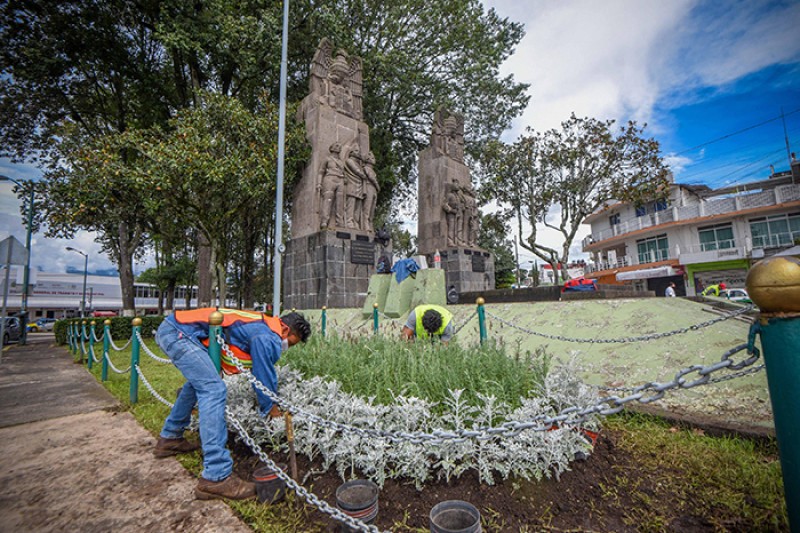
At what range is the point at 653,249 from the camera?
2934 cm

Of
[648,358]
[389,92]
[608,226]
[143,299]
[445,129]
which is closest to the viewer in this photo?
[648,358]

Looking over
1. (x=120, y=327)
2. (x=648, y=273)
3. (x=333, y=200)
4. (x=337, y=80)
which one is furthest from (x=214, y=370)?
(x=648, y=273)

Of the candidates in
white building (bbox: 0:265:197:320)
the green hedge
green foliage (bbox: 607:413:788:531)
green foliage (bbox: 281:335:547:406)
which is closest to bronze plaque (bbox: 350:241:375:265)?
green foliage (bbox: 281:335:547:406)

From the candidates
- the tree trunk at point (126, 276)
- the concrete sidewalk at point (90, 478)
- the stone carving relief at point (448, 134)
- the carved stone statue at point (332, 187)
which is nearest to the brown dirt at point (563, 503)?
the concrete sidewalk at point (90, 478)

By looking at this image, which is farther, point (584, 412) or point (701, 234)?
point (701, 234)

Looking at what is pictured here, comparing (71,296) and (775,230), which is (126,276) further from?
(71,296)

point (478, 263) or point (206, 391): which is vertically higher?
point (478, 263)

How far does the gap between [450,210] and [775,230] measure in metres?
22.4

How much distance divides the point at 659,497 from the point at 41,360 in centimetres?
1492

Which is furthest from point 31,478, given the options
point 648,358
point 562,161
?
point 562,161

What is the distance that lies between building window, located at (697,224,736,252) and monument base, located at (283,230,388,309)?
2553 cm

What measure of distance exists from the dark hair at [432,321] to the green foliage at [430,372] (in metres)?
0.89

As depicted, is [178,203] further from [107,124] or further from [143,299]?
[143,299]

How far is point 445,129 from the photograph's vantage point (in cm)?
1582
